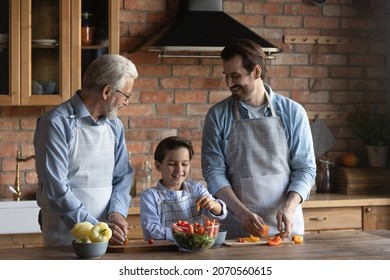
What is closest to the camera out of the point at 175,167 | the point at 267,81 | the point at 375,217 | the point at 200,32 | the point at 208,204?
the point at 208,204

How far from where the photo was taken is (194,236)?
297 centimetres

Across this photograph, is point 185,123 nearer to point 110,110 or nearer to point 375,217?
point 375,217

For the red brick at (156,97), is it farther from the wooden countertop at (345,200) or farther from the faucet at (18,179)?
the wooden countertop at (345,200)

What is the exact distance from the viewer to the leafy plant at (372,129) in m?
5.32

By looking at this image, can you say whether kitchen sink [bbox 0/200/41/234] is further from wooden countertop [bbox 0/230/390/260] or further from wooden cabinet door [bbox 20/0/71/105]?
wooden countertop [bbox 0/230/390/260]

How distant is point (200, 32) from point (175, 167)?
1.61 meters

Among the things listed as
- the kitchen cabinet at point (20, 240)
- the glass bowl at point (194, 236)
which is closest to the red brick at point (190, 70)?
the kitchen cabinet at point (20, 240)

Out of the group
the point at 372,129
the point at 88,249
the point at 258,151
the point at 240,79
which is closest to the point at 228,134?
the point at 258,151

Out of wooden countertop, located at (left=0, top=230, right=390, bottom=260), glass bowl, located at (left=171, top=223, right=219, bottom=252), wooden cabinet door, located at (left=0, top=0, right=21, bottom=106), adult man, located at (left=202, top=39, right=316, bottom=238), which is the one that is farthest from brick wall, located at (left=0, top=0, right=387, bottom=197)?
glass bowl, located at (left=171, top=223, right=219, bottom=252)

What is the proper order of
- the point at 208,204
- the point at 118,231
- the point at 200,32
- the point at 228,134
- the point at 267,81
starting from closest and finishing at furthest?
1. the point at 118,231
2. the point at 208,204
3. the point at 228,134
4. the point at 200,32
5. the point at 267,81

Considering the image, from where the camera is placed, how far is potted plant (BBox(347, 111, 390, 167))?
5.32 meters

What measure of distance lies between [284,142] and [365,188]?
1.80 metres

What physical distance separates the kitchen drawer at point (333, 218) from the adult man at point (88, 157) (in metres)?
1.77
